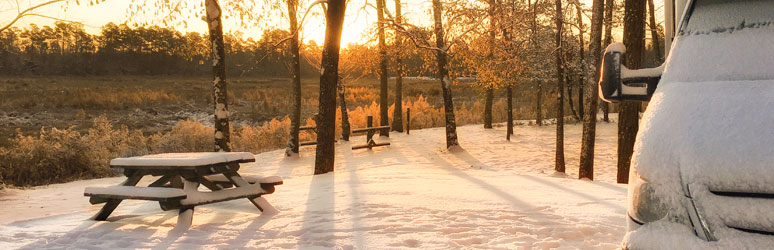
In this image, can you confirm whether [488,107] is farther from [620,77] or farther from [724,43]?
[724,43]

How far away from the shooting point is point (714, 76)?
2.61 meters

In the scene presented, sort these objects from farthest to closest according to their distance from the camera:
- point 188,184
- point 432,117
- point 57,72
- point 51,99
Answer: point 57,72, point 51,99, point 432,117, point 188,184

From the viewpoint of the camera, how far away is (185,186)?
19.9ft

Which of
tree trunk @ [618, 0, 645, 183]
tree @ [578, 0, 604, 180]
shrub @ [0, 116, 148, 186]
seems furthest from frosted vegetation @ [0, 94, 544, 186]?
tree trunk @ [618, 0, 645, 183]

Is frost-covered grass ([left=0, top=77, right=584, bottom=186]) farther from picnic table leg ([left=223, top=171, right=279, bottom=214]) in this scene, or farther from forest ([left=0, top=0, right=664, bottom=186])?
picnic table leg ([left=223, top=171, right=279, bottom=214])

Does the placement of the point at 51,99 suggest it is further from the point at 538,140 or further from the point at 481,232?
the point at 481,232

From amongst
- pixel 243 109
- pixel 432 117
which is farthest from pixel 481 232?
pixel 243 109

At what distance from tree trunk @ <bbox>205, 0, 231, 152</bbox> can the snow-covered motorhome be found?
1000 centimetres

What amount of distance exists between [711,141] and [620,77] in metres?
1.01

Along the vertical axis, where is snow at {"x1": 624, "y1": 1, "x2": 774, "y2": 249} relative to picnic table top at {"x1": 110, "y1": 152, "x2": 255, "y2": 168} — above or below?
above

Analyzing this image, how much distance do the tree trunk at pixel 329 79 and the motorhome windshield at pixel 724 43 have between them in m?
8.65

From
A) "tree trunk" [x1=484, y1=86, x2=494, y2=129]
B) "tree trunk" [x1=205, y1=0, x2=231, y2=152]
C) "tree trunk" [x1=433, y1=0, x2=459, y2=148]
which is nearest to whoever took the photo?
"tree trunk" [x1=205, y1=0, x2=231, y2=152]

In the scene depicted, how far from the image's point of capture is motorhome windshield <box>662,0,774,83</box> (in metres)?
2.59

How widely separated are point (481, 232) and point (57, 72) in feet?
274
